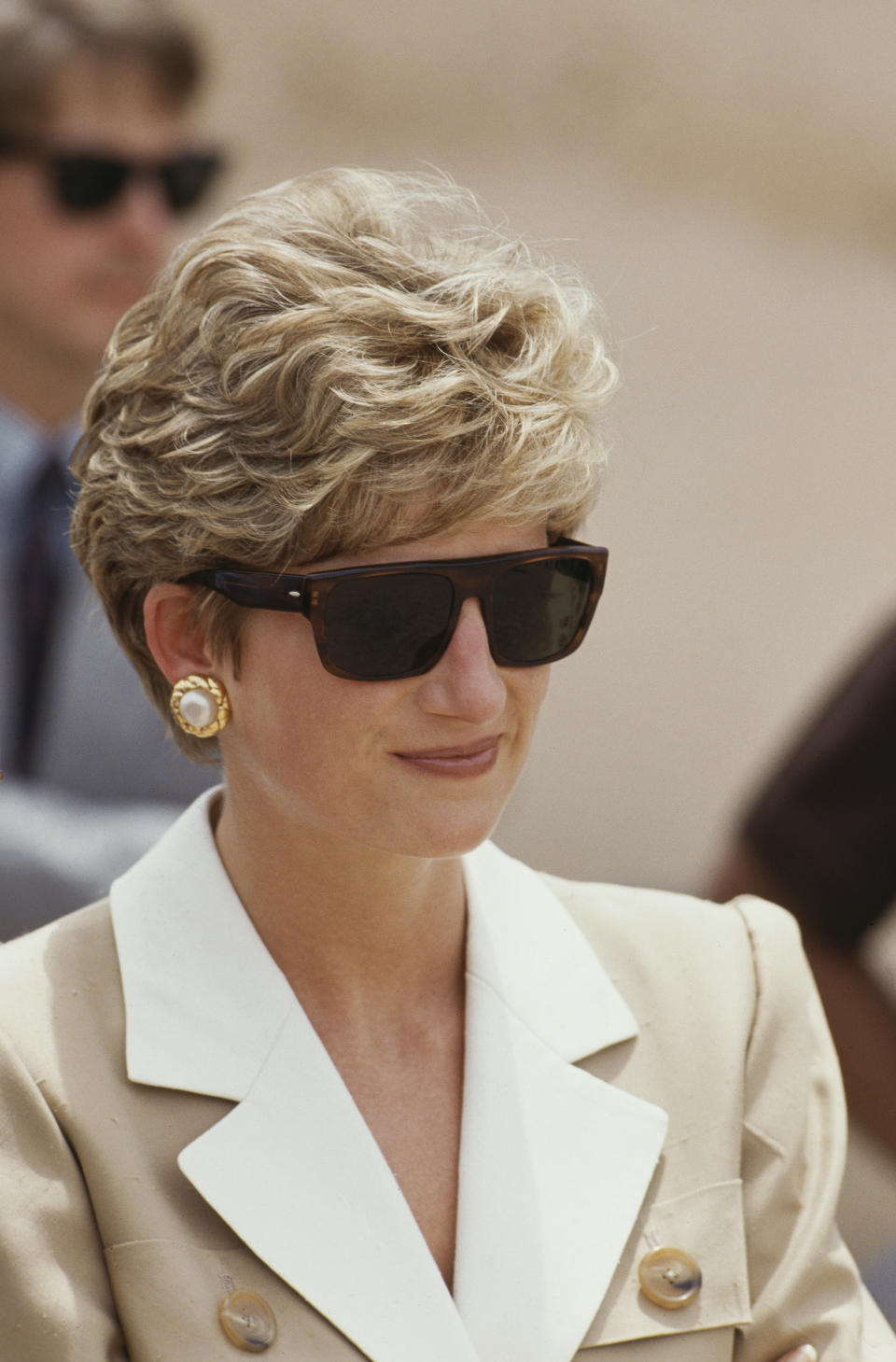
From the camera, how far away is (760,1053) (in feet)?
5.66

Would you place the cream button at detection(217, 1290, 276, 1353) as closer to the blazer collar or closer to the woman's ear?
the blazer collar

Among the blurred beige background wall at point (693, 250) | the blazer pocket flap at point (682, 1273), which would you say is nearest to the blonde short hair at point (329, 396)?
the blazer pocket flap at point (682, 1273)

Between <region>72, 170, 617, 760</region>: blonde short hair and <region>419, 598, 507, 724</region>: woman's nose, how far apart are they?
0.09 meters

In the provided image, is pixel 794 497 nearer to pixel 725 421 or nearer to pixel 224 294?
pixel 725 421

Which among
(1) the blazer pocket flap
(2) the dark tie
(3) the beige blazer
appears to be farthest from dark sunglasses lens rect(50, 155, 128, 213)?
(1) the blazer pocket flap

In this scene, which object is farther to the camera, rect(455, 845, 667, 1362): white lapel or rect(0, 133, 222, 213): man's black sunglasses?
rect(0, 133, 222, 213): man's black sunglasses

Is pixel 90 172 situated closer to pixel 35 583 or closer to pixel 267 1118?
pixel 35 583

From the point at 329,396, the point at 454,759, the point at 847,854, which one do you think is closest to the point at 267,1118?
the point at 454,759

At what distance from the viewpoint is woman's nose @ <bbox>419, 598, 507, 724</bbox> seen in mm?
1484

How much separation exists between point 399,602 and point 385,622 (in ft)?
0.07

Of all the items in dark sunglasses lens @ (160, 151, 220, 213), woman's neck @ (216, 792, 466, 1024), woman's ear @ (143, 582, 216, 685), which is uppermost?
woman's ear @ (143, 582, 216, 685)

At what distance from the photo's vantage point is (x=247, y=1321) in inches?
57.2

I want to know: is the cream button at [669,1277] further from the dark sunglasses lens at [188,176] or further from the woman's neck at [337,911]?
the dark sunglasses lens at [188,176]

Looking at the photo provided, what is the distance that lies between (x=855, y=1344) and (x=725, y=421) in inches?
142
